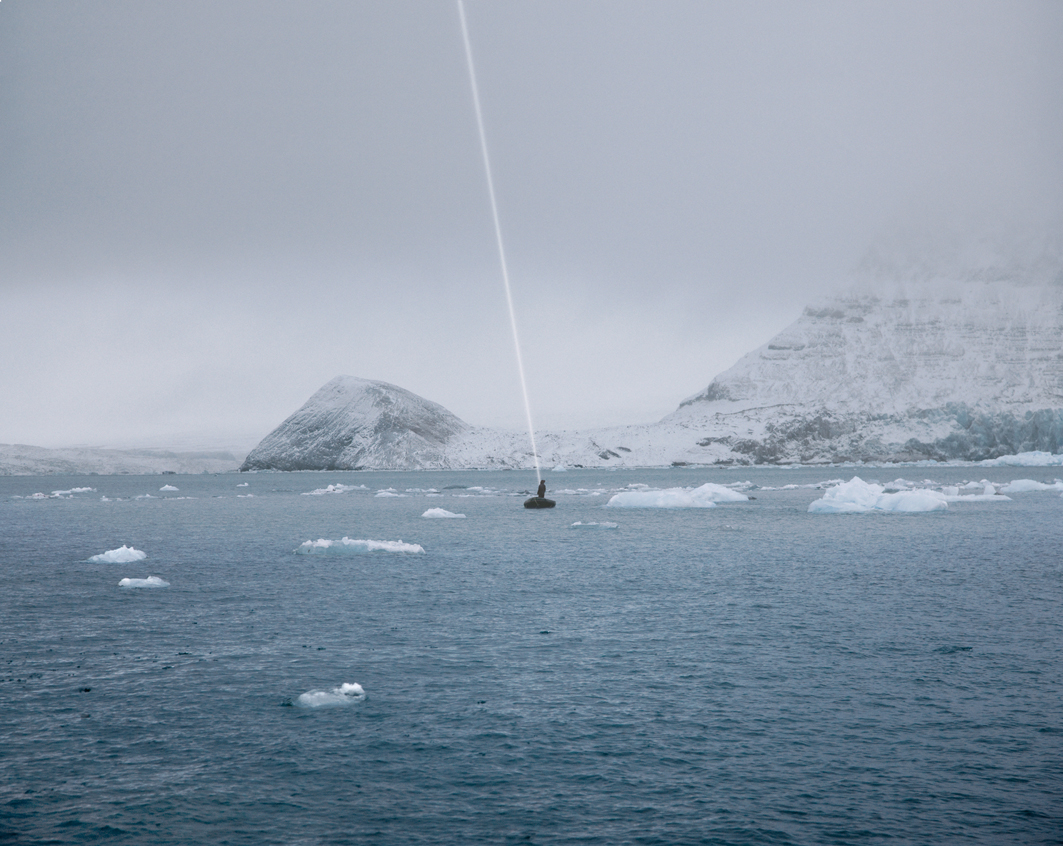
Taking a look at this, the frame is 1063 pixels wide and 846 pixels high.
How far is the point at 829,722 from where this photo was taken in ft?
56.7

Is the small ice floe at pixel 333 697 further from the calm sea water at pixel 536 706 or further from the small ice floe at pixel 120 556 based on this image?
the small ice floe at pixel 120 556

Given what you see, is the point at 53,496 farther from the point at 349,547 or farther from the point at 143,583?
the point at 143,583

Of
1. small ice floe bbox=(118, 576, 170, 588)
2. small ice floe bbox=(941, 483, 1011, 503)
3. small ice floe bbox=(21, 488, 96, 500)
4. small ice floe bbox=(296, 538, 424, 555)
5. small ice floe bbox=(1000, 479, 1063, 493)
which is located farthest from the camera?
small ice floe bbox=(21, 488, 96, 500)

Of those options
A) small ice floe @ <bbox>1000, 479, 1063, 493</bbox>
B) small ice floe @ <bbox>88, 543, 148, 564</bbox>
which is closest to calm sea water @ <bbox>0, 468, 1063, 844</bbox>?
small ice floe @ <bbox>88, 543, 148, 564</bbox>

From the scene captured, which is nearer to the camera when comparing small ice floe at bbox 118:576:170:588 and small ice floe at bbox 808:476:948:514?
small ice floe at bbox 118:576:170:588

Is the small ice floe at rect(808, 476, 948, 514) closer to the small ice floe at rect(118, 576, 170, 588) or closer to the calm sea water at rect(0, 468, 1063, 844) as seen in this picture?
the calm sea water at rect(0, 468, 1063, 844)

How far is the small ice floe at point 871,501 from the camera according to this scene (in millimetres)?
75500

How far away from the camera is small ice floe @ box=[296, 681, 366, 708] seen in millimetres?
18344

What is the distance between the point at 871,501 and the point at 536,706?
69.9 meters

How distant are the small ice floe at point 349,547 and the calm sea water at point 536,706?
17.7 ft

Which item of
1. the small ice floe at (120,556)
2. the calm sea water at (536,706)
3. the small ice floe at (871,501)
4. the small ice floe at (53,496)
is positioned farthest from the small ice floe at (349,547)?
the small ice floe at (53,496)

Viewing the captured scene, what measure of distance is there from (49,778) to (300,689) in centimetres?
608

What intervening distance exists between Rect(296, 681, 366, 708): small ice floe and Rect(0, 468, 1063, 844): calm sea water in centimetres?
27

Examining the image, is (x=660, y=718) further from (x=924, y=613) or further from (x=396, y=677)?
(x=924, y=613)
